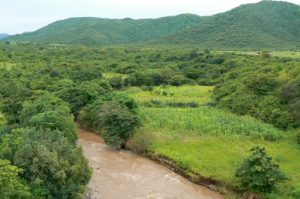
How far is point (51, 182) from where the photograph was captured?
93.1ft

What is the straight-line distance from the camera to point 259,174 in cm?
3506

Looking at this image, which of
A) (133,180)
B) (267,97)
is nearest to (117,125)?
(133,180)

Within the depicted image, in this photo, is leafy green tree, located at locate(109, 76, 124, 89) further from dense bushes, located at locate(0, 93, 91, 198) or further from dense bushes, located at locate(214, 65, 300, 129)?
dense bushes, located at locate(0, 93, 91, 198)

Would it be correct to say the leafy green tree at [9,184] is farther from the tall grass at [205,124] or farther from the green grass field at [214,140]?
the tall grass at [205,124]

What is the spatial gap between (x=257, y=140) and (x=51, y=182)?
2600 centimetres

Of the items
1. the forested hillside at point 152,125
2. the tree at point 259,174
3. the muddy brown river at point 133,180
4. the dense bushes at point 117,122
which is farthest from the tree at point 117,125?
the tree at point 259,174

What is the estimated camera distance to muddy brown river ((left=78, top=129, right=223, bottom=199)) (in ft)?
119

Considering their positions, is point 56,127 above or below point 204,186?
above

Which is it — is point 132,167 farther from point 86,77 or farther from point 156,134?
point 86,77

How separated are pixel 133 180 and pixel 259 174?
10931mm

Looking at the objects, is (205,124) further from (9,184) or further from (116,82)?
(116,82)

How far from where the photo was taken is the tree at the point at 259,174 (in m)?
34.6

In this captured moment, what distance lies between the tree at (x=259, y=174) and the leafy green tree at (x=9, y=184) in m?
17.6

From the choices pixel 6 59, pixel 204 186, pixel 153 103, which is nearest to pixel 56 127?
pixel 204 186
